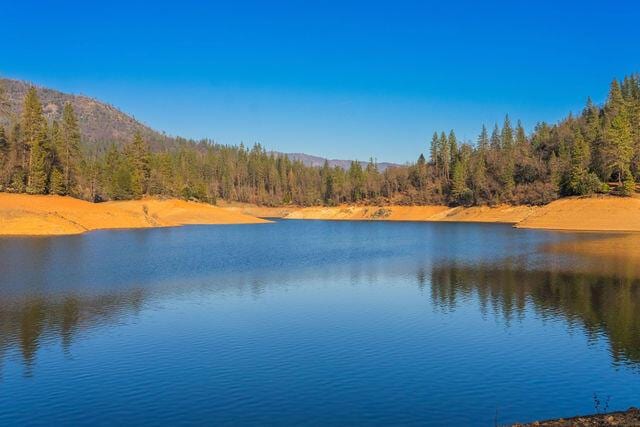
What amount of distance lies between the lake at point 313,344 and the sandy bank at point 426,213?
92112 mm

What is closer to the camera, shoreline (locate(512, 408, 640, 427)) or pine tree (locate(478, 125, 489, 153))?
shoreline (locate(512, 408, 640, 427))

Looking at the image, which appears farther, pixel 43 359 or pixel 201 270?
pixel 201 270

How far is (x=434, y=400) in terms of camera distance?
16641mm

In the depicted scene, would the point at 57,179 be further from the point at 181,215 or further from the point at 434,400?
the point at 434,400

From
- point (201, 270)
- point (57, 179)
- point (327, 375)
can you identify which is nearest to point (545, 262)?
point (201, 270)

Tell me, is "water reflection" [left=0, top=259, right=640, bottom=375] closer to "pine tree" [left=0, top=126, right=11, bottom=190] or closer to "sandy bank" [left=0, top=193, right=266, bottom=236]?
"sandy bank" [left=0, top=193, right=266, bottom=236]

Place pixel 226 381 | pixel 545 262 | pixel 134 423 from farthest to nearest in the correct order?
pixel 545 262
pixel 226 381
pixel 134 423

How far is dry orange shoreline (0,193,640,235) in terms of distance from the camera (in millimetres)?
82250

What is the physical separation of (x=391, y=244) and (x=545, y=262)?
27.7 metres

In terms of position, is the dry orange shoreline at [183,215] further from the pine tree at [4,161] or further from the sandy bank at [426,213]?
the pine tree at [4,161]

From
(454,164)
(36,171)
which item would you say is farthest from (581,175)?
(36,171)

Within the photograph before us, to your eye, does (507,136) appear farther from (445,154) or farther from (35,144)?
(35,144)

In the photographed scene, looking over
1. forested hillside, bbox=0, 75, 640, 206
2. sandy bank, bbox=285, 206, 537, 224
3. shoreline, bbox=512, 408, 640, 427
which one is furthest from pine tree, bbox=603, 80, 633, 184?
shoreline, bbox=512, 408, 640, 427

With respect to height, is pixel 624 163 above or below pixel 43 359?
above
